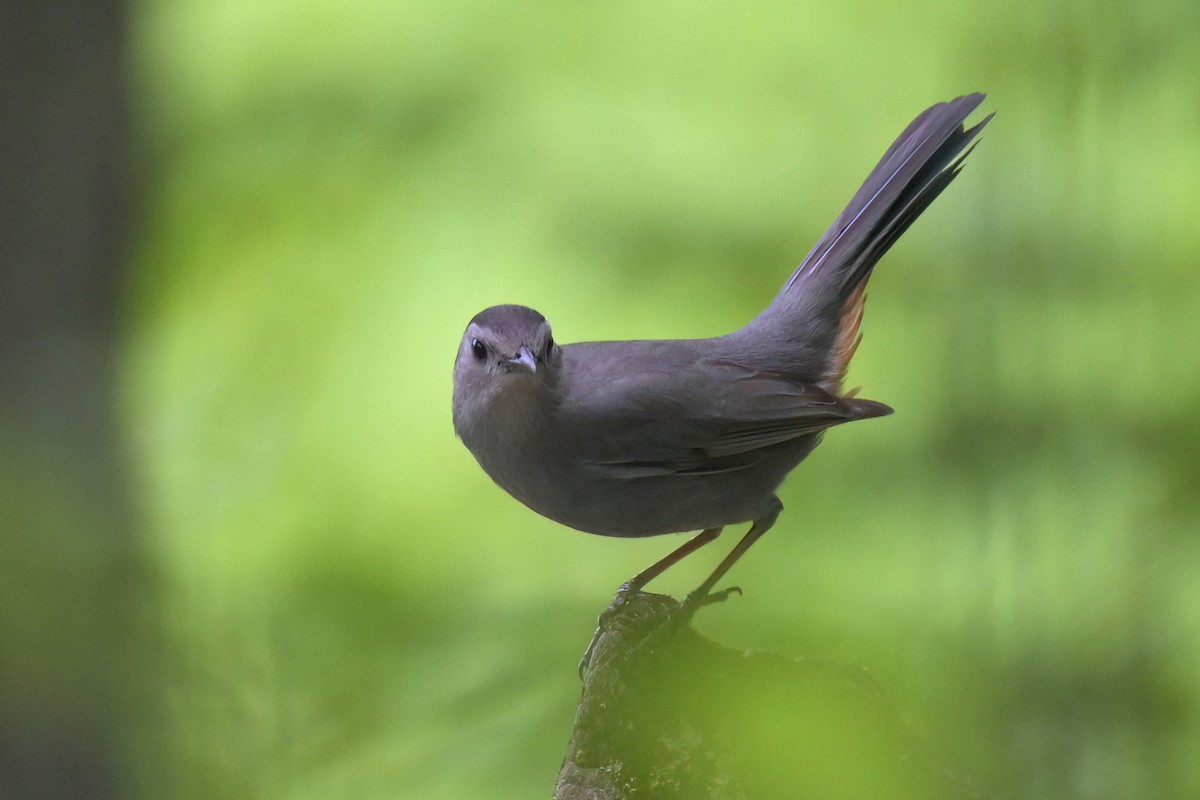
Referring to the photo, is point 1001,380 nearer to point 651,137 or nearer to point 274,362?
point 651,137

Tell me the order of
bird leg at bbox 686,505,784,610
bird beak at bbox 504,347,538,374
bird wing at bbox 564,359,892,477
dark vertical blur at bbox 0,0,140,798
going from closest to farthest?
1. bird beak at bbox 504,347,538,374
2. bird wing at bbox 564,359,892,477
3. bird leg at bbox 686,505,784,610
4. dark vertical blur at bbox 0,0,140,798

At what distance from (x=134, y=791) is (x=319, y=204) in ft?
2.80

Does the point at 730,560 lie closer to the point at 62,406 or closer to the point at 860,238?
the point at 860,238

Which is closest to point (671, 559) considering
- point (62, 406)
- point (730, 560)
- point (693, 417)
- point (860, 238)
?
point (730, 560)

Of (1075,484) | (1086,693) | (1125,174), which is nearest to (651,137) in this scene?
(1125,174)

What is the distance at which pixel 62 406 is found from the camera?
5.29ft

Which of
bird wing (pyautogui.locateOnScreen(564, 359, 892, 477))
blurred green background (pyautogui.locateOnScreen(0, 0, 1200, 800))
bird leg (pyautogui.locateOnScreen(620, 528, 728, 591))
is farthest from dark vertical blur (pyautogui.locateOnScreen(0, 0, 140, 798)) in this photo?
bird wing (pyautogui.locateOnScreen(564, 359, 892, 477))

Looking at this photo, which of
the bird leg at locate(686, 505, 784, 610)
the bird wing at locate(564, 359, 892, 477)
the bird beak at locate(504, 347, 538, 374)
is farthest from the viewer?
the bird leg at locate(686, 505, 784, 610)

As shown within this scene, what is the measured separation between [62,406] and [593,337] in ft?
2.64

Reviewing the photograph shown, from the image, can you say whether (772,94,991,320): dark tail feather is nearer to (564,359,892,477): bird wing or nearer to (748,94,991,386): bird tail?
(748,94,991,386): bird tail

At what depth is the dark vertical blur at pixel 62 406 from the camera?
58.9 inches

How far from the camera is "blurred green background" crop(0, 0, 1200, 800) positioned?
1.15m

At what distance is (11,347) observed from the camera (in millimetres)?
1565

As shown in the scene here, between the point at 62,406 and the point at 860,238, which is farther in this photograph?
the point at 62,406
